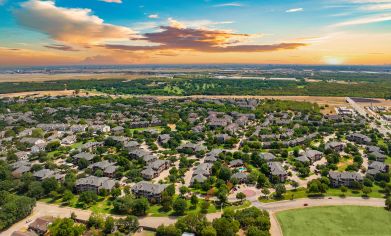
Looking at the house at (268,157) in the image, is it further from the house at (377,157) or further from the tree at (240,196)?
the house at (377,157)

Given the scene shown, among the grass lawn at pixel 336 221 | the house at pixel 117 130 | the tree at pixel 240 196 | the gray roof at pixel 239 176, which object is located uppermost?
the house at pixel 117 130

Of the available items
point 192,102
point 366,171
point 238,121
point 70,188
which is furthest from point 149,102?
point 366,171

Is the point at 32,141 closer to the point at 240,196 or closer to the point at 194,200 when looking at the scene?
the point at 194,200

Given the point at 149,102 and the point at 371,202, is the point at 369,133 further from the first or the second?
the point at 149,102

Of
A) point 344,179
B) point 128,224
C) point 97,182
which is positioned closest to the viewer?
point 128,224

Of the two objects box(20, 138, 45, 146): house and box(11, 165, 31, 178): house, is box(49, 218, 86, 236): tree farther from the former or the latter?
box(20, 138, 45, 146): house

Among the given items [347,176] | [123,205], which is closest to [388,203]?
[347,176]

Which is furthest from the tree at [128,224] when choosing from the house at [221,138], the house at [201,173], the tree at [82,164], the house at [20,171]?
the house at [221,138]
